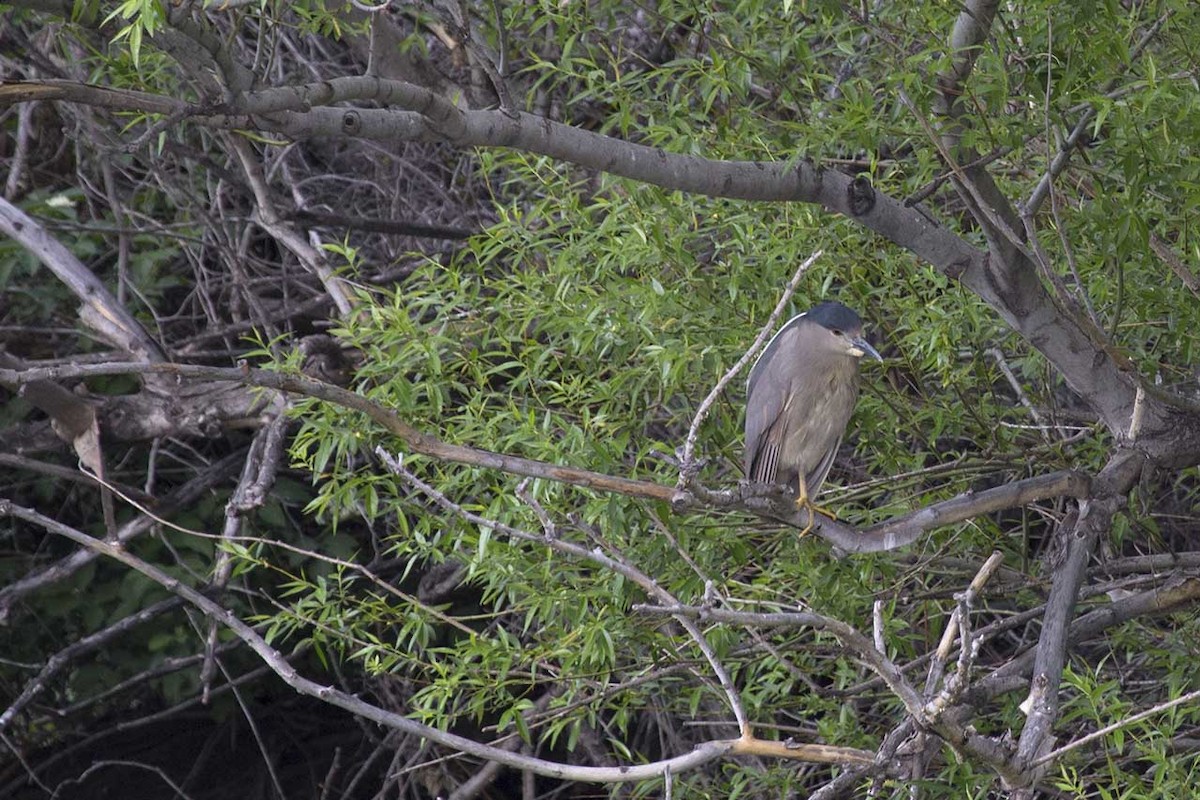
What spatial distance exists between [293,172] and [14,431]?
139 cm

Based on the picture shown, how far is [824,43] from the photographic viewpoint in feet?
11.9

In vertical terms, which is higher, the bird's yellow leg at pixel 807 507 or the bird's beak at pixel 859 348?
the bird's beak at pixel 859 348

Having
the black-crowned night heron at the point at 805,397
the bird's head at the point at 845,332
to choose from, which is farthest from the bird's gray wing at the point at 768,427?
the bird's head at the point at 845,332

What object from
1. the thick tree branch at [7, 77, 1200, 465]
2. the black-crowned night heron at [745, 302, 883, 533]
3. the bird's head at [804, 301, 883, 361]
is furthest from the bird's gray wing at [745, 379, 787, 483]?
the thick tree branch at [7, 77, 1200, 465]

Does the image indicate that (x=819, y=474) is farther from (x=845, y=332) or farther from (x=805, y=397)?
(x=845, y=332)

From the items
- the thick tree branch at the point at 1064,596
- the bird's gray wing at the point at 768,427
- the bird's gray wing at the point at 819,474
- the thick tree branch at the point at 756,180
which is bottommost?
the bird's gray wing at the point at 819,474

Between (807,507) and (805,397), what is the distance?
0.49 m

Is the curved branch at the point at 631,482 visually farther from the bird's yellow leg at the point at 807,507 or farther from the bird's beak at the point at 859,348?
the bird's beak at the point at 859,348

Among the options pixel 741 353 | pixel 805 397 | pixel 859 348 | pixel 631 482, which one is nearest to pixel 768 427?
pixel 805 397

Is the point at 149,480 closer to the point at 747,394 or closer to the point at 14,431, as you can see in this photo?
the point at 14,431

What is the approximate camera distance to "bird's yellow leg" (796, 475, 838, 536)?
259 cm

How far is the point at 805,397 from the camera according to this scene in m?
3.13

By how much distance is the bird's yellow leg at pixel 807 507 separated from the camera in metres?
2.59

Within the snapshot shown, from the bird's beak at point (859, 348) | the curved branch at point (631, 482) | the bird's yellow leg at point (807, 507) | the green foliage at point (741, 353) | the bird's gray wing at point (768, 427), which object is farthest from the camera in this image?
the bird's gray wing at point (768, 427)
